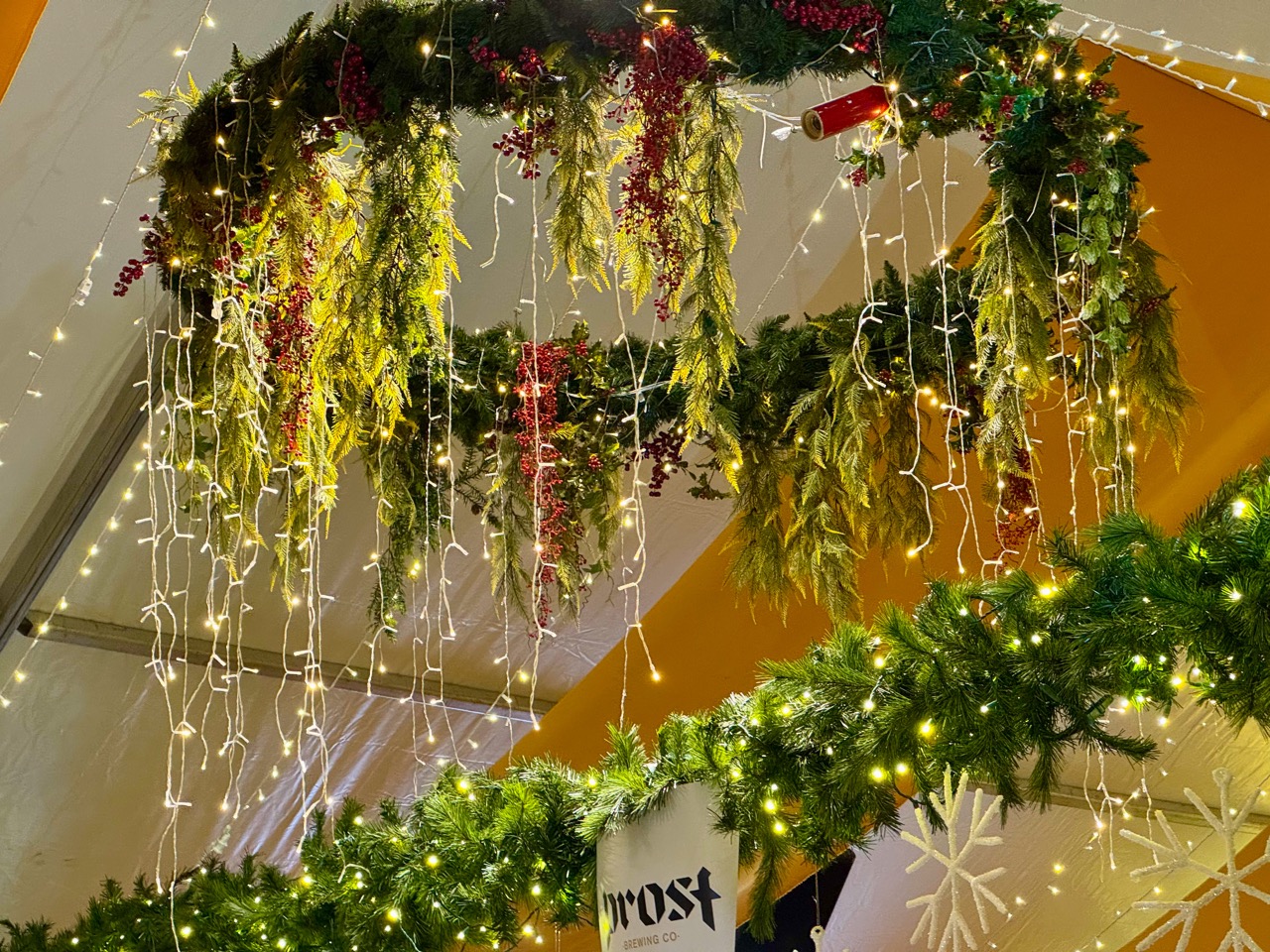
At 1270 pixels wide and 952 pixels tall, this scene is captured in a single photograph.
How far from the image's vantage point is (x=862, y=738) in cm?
159

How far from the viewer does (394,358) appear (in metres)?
2.40

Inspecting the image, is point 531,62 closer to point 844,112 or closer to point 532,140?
point 532,140

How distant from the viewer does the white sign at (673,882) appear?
170cm

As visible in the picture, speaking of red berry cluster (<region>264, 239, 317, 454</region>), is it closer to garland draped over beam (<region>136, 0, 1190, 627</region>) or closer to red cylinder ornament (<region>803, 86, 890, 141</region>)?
garland draped over beam (<region>136, 0, 1190, 627</region>)

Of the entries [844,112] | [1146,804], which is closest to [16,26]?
[844,112]

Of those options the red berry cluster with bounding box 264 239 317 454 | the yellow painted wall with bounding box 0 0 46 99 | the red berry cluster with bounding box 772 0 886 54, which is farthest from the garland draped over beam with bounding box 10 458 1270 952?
the yellow painted wall with bounding box 0 0 46 99

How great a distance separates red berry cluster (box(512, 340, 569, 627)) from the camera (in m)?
2.62

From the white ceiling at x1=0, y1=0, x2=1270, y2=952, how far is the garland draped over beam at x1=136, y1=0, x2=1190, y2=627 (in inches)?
17.4

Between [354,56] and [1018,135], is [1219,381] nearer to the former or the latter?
[1018,135]

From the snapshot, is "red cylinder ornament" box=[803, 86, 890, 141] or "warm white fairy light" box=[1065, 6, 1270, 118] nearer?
"red cylinder ornament" box=[803, 86, 890, 141]

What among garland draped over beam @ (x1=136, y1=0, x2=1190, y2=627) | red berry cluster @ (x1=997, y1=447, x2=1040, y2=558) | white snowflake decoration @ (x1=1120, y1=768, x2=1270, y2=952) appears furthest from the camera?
red berry cluster @ (x1=997, y1=447, x2=1040, y2=558)

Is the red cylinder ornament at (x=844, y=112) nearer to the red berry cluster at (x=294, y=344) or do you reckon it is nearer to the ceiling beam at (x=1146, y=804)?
the red berry cluster at (x=294, y=344)

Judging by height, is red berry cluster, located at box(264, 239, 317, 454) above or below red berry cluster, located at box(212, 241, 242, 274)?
below

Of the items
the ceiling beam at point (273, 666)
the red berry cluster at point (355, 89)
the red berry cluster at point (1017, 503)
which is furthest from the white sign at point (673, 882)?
the ceiling beam at point (273, 666)
